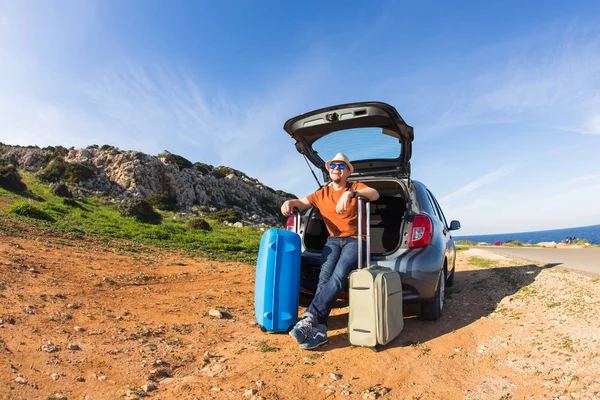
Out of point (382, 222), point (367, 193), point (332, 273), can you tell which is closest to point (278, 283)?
point (332, 273)

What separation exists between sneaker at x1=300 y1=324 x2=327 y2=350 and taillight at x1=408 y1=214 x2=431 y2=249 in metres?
1.23

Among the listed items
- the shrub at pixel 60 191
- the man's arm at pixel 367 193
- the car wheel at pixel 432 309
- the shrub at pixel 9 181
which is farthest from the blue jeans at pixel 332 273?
the shrub at pixel 60 191

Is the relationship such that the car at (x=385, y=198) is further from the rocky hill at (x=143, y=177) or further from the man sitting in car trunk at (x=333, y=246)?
the rocky hill at (x=143, y=177)

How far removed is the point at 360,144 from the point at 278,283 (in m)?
2.13

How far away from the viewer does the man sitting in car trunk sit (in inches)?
126

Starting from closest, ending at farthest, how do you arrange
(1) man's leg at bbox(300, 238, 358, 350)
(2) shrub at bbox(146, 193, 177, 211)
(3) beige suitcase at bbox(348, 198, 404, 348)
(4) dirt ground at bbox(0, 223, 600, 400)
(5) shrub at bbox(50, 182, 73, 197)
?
(4) dirt ground at bbox(0, 223, 600, 400) → (3) beige suitcase at bbox(348, 198, 404, 348) → (1) man's leg at bbox(300, 238, 358, 350) → (5) shrub at bbox(50, 182, 73, 197) → (2) shrub at bbox(146, 193, 177, 211)

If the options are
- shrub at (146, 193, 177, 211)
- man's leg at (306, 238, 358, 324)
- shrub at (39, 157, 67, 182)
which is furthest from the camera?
shrub at (39, 157, 67, 182)

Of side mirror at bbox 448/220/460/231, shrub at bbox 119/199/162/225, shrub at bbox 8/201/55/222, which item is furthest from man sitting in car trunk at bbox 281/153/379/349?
shrub at bbox 119/199/162/225

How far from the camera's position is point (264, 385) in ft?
7.92

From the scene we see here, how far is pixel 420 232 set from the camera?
12.0ft

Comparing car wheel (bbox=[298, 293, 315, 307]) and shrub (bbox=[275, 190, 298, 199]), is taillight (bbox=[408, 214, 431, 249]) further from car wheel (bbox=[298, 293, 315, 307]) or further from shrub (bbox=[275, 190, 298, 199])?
shrub (bbox=[275, 190, 298, 199])

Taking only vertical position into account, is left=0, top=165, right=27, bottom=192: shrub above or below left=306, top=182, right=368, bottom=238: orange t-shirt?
above

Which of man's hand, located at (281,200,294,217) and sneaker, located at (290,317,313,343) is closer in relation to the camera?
sneaker, located at (290,317,313,343)

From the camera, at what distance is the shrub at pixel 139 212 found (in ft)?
53.0
